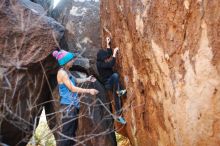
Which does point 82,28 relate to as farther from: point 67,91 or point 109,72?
point 67,91

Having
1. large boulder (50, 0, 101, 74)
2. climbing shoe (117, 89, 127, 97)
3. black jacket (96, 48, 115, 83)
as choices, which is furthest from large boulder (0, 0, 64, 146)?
climbing shoe (117, 89, 127, 97)

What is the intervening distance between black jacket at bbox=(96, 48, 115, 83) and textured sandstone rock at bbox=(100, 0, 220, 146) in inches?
8.8

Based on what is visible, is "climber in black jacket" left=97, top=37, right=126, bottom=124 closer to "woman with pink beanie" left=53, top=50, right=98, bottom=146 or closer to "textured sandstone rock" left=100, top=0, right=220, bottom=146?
"textured sandstone rock" left=100, top=0, right=220, bottom=146

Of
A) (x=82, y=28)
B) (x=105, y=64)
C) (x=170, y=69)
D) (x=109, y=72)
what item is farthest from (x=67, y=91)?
(x=82, y=28)

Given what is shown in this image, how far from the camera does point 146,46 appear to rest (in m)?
5.55

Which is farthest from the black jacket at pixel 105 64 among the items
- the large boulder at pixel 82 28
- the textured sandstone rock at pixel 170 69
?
the large boulder at pixel 82 28

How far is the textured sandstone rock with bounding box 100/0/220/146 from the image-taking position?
443cm

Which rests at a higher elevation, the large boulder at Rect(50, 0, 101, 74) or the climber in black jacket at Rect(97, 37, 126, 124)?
the large boulder at Rect(50, 0, 101, 74)

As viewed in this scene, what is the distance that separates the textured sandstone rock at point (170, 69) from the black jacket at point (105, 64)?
0.74 ft

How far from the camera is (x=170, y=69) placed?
5.07 m

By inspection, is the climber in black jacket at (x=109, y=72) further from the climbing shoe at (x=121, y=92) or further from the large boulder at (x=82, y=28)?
the large boulder at (x=82, y=28)

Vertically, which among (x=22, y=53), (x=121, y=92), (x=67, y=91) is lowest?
(x=121, y=92)

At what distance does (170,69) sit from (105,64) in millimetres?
1614

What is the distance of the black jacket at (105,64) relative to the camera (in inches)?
252
